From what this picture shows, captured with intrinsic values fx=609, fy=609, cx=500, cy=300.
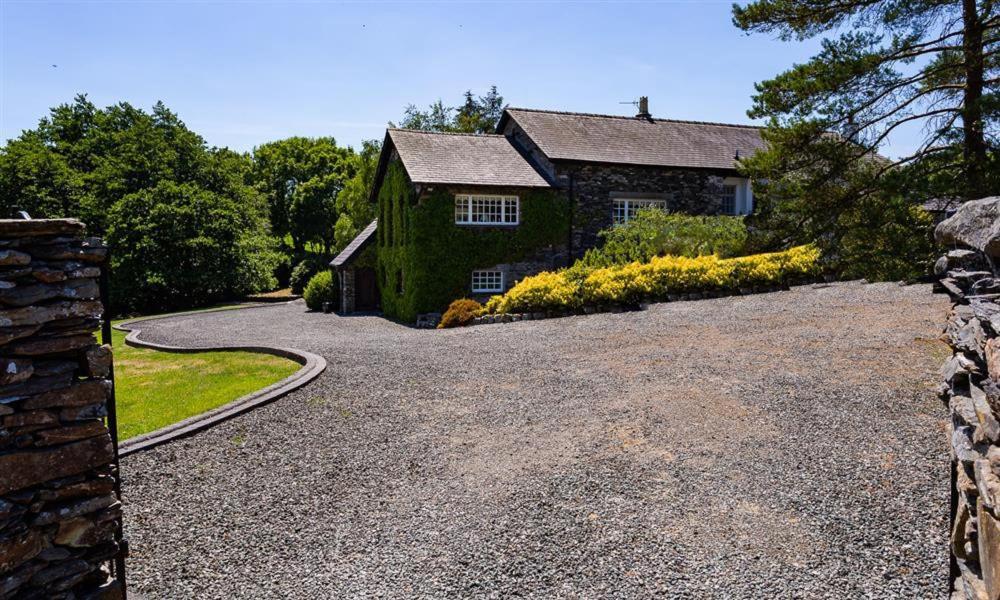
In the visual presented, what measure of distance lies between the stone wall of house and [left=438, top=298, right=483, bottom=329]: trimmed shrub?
6109 millimetres

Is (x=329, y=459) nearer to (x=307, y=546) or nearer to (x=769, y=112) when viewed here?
(x=307, y=546)

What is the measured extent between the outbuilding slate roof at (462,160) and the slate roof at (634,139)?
3.79ft

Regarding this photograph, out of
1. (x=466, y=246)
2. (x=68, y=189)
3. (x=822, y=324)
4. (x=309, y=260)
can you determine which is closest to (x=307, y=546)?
(x=822, y=324)

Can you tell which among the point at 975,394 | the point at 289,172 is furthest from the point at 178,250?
the point at 975,394

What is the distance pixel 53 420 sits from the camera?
14.1ft

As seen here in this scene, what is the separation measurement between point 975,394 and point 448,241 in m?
19.1

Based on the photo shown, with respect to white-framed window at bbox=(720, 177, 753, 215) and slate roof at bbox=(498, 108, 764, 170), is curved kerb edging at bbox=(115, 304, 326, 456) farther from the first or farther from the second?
white-framed window at bbox=(720, 177, 753, 215)

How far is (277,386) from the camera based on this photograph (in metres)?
10.1

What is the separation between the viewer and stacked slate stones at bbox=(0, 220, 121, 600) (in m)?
4.10

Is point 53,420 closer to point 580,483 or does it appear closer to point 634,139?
point 580,483

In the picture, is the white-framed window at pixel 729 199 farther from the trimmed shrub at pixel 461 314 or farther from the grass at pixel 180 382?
the grass at pixel 180 382

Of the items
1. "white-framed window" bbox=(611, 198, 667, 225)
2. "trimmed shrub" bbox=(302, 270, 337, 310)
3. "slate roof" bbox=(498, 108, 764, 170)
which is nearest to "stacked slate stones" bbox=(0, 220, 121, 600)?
"slate roof" bbox=(498, 108, 764, 170)

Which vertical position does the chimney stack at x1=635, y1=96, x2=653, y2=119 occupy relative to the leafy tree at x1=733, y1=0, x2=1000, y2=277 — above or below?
above

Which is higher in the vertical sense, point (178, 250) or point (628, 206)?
point (628, 206)
